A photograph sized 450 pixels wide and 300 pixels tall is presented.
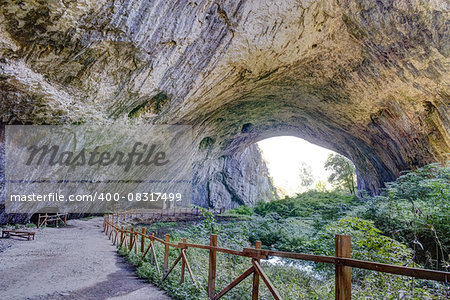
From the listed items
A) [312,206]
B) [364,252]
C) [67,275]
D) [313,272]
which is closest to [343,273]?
[364,252]

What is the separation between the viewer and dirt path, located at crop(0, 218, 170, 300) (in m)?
4.69

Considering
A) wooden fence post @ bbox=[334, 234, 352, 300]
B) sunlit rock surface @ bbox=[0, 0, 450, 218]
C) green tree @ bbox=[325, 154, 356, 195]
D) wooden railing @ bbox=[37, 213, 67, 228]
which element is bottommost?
wooden railing @ bbox=[37, 213, 67, 228]

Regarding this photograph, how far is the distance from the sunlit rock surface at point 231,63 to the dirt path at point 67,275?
175 inches

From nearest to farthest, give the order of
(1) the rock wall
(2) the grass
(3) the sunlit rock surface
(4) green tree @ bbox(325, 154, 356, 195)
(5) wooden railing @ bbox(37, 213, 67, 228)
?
1. (2) the grass
2. (3) the sunlit rock surface
3. (5) wooden railing @ bbox(37, 213, 67, 228)
4. (1) the rock wall
5. (4) green tree @ bbox(325, 154, 356, 195)

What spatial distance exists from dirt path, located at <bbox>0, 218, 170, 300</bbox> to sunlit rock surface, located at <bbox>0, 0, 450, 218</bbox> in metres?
4.46

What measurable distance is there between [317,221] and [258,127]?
37.8 feet

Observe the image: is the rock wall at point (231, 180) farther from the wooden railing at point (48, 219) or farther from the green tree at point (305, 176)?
the green tree at point (305, 176)

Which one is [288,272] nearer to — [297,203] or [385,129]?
[385,129]

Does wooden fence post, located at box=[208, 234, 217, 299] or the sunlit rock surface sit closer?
wooden fence post, located at box=[208, 234, 217, 299]

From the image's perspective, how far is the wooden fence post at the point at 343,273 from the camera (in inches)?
91.3

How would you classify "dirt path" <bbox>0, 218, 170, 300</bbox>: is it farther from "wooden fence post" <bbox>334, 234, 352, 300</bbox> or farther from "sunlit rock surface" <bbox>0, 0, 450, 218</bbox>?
"sunlit rock surface" <bbox>0, 0, 450, 218</bbox>

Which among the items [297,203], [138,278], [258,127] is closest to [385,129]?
[297,203]

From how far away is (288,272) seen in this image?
261 inches

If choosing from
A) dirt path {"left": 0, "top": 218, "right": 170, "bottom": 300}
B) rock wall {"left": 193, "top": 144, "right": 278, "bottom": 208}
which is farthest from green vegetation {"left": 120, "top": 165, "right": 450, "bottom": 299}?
rock wall {"left": 193, "top": 144, "right": 278, "bottom": 208}
